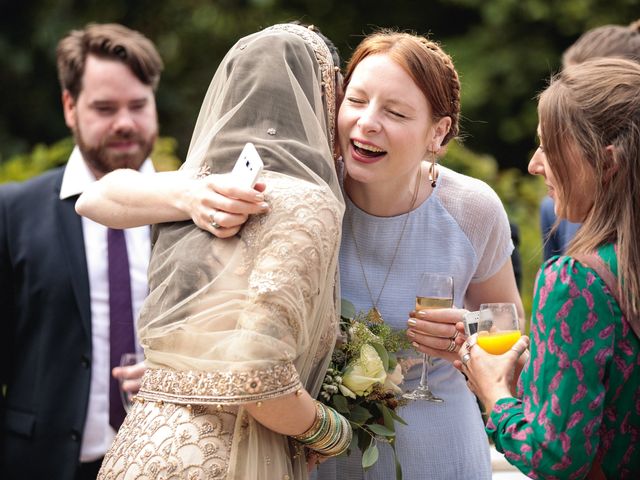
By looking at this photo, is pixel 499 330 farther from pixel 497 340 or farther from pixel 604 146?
pixel 604 146

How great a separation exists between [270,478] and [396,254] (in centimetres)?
106

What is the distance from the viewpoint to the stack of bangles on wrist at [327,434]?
2.71 m

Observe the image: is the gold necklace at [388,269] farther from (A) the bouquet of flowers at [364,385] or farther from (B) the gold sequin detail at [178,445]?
(B) the gold sequin detail at [178,445]

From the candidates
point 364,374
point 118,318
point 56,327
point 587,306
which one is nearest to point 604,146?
point 587,306

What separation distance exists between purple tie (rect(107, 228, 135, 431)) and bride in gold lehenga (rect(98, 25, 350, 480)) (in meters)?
1.51

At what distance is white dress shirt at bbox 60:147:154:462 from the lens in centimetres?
419

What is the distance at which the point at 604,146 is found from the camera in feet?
8.12

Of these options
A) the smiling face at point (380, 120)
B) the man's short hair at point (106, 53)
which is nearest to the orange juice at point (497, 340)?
the smiling face at point (380, 120)

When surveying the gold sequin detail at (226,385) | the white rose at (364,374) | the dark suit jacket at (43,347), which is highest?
the gold sequin detail at (226,385)

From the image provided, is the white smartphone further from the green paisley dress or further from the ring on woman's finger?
the green paisley dress

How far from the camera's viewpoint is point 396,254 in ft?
11.3

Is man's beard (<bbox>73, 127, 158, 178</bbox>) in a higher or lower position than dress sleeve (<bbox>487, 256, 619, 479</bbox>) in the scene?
lower

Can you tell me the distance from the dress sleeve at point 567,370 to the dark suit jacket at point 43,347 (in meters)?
2.34

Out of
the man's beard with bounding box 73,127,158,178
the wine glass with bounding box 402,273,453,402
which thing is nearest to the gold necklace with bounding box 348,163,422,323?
the wine glass with bounding box 402,273,453,402
